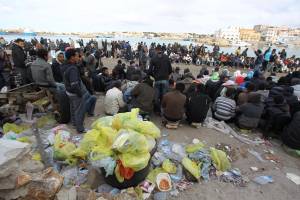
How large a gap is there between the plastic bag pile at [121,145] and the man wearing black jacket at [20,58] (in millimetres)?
4104

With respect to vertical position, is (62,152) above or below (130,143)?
below

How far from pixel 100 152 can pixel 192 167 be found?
1568 mm

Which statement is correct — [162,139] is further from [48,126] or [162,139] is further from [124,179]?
[48,126]

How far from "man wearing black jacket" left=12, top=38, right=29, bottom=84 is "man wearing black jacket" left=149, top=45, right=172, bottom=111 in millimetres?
3467

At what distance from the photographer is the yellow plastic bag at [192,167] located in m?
3.52

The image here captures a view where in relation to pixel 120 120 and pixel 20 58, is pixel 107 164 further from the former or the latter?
pixel 20 58

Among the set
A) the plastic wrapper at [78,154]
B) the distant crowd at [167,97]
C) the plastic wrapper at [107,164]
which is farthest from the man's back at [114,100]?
the plastic wrapper at [107,164]

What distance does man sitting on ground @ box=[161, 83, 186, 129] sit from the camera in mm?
5090

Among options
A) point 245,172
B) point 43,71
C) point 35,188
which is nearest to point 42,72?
point 43,71

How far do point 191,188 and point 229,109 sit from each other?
2849mm

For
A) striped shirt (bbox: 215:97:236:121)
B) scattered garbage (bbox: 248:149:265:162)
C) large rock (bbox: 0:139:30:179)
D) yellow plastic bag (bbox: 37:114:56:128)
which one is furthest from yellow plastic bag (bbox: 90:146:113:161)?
striped shirt (bbox: 215:97:236:121)

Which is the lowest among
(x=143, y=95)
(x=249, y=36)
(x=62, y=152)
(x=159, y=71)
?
(x=62, y=152)

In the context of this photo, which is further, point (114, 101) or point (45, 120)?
point (114, 101)

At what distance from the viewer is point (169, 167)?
11.9 ft
